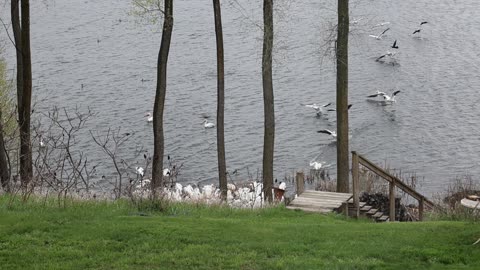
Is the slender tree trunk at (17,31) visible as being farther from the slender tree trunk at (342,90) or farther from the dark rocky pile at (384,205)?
the dark rocky pile at (384,205)

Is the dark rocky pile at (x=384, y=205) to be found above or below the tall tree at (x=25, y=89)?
below

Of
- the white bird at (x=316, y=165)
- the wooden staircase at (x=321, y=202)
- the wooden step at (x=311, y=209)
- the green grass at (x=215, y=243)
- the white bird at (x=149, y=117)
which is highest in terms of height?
the white bird at (x=149, y=117)

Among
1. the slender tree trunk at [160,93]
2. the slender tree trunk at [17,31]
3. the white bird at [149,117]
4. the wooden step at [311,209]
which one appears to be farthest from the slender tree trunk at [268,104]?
the white bird at [149,117]

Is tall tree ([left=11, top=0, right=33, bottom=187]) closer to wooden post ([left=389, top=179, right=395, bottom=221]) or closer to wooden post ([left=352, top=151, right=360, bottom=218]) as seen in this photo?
wooden post ([left=352, top=151, right=360, bottom=218])

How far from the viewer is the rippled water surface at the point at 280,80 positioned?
35.9 meters

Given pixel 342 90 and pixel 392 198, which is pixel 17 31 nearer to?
pixel 342 90

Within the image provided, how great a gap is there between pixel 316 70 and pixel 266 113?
23.6 meters

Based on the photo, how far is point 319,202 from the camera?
53.8 ft

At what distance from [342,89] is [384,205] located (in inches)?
138

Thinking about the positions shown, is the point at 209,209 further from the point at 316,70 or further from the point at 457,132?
the point at 316,70

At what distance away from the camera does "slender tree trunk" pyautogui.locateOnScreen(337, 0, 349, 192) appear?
835 inches

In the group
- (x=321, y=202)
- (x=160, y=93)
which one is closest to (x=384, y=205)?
(x=321, y=202)

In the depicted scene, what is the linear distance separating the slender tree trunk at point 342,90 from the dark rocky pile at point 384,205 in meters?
0.81

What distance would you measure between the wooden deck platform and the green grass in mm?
2161
